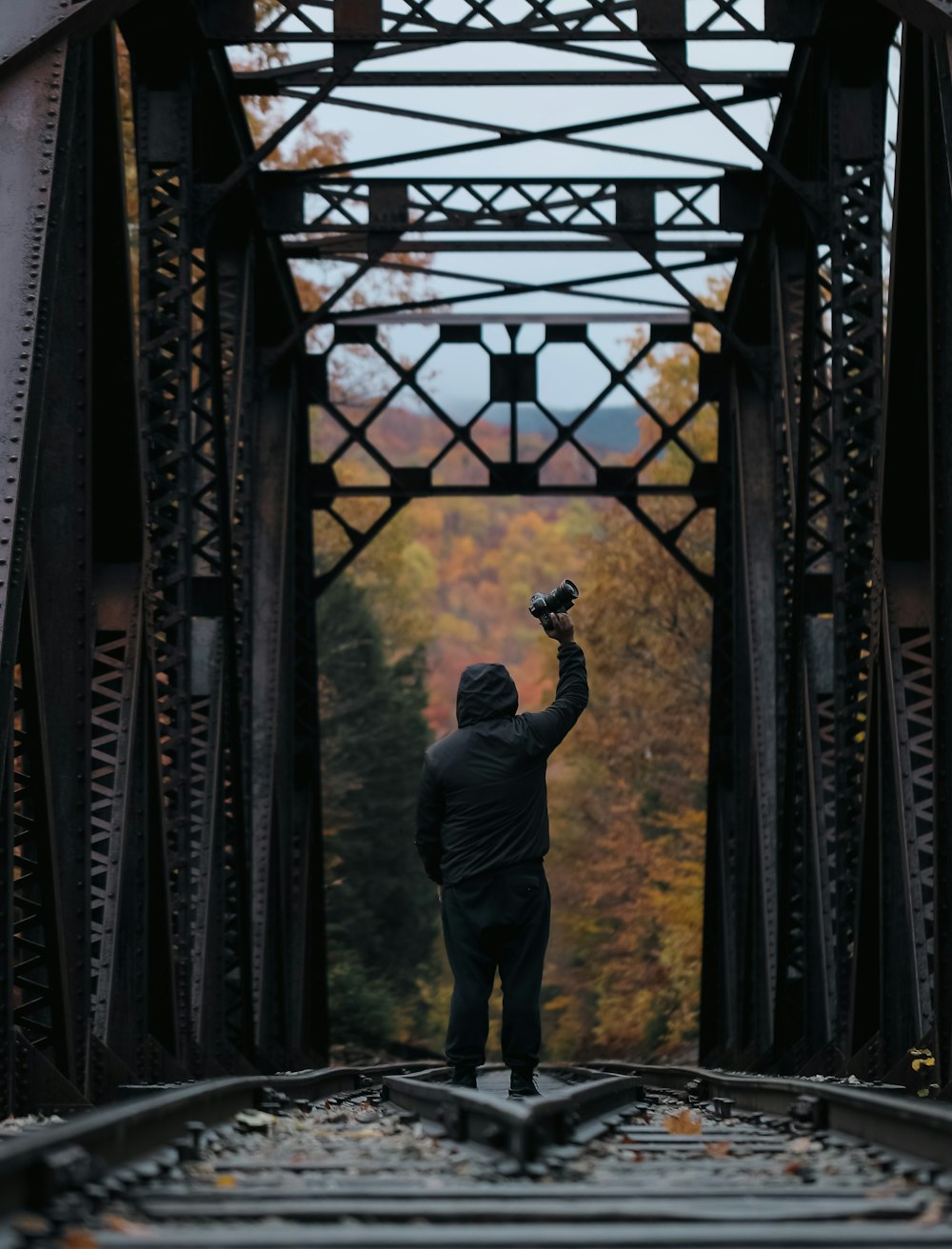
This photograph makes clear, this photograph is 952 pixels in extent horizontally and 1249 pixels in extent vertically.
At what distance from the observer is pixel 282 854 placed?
65.8 ft

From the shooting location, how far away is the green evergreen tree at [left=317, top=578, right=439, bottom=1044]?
4403cm

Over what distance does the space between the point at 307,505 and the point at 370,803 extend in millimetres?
25613

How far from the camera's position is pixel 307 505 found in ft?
70.9

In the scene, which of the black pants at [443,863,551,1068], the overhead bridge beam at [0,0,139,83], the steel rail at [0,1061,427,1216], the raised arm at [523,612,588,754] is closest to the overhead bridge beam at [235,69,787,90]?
the overhead bridge beam at [0,0,139,83]

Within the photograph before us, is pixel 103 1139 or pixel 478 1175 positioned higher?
pixel 103 1139

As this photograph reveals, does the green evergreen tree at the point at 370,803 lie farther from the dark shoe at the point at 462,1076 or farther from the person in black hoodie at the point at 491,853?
the person in black hoodie at the point at 491,853

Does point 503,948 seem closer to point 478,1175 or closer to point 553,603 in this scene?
point 553,603

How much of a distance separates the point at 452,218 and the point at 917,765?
30.7 feet

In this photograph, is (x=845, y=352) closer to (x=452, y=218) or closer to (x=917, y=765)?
(x=917, y=765)

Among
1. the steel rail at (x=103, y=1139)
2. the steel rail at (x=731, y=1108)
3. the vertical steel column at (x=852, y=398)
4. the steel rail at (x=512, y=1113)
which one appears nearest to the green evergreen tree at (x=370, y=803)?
the vertical steel column at (x=852, y=398)

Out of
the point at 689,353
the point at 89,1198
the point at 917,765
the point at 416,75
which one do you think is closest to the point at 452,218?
the point at 416,75

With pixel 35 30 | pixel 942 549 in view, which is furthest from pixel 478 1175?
pixel 35 30

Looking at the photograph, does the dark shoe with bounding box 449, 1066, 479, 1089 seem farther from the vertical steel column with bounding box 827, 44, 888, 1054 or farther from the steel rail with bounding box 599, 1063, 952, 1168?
the vertical steel column with bounding box 827, 44, 888, 1054

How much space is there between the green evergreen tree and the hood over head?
33611 mm
